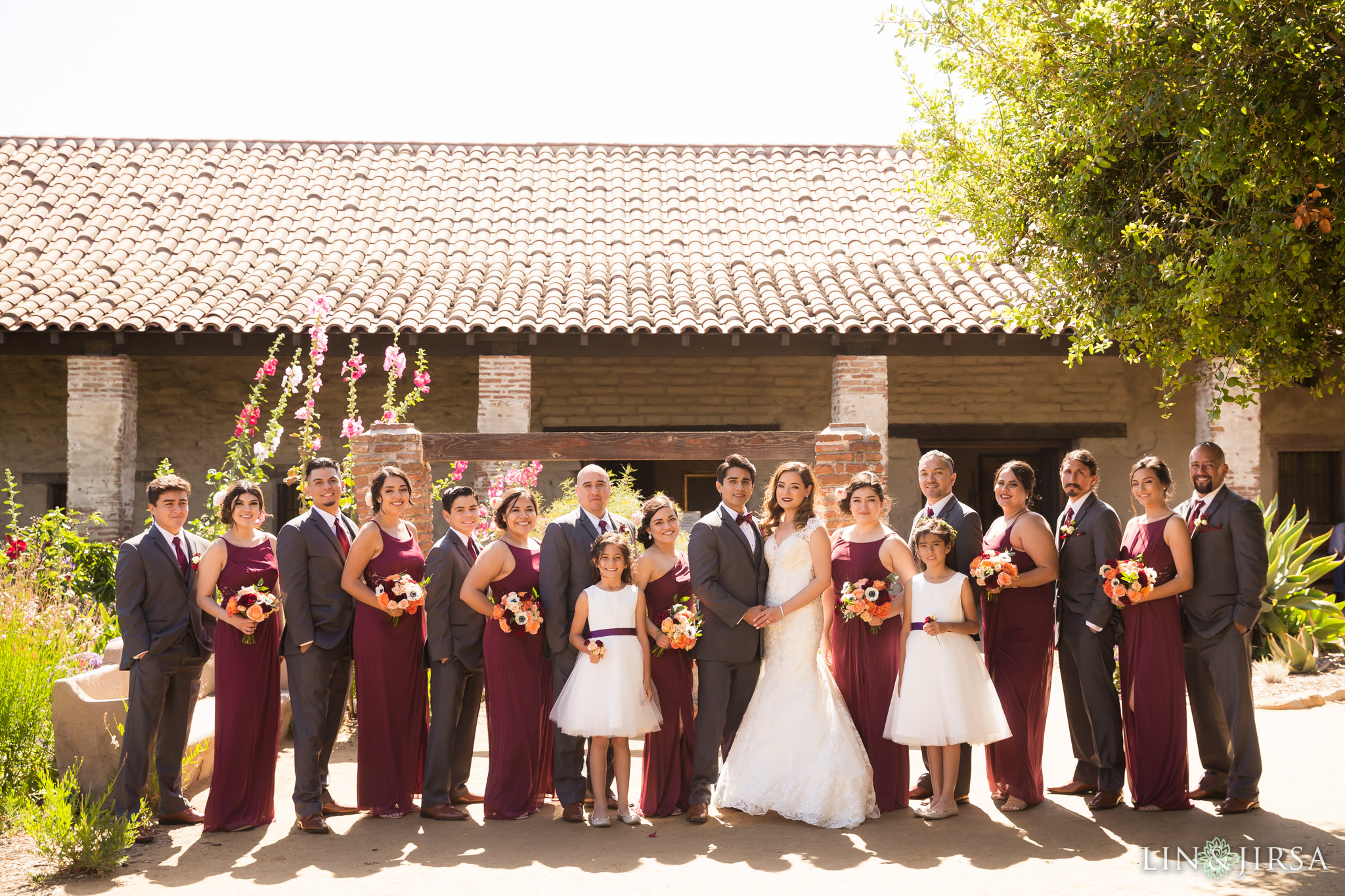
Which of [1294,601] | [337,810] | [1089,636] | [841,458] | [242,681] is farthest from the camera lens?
[1294,601]

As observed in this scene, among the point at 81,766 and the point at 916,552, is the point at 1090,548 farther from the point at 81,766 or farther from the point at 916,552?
the point at 81,766

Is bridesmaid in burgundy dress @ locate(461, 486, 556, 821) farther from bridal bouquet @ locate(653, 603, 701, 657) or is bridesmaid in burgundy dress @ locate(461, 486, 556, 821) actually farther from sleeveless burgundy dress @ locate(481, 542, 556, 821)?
bridal bouquet @ locate(653, 603, 701, 657)

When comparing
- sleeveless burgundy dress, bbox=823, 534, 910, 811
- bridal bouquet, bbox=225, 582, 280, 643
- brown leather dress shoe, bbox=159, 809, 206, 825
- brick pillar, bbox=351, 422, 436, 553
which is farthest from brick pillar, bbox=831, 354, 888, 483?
brown leather dress shoe, bbox=159, 809, 206, 825

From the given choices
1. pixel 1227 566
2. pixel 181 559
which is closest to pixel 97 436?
pixel 181 559

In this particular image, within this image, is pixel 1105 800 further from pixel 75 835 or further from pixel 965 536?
pixel 75 835

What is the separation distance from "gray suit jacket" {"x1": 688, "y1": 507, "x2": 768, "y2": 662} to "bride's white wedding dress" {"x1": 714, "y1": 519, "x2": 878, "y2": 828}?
0.12 meters

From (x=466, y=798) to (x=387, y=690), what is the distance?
0.80 metres

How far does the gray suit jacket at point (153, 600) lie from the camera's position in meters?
5.07

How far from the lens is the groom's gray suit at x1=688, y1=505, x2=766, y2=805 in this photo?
5.30 meters

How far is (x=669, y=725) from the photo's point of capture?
5.31m

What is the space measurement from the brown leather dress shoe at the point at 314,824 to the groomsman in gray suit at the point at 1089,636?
3835 millimetres

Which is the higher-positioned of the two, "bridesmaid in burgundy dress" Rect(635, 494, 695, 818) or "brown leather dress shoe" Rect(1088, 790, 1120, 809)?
"bridesmaid in burgundy dress" Rect(635, 494, 695, 818)

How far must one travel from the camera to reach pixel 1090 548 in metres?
5.52

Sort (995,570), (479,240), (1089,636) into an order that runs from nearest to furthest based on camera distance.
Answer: (995,570)
(1089,636)
(479,240)
